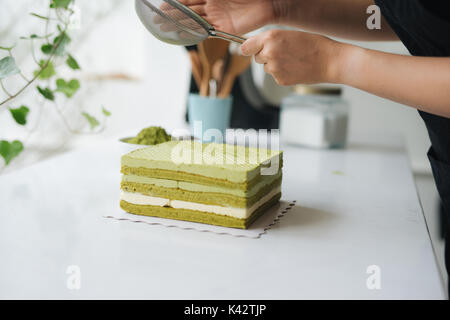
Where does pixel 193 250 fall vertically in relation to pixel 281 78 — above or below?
below

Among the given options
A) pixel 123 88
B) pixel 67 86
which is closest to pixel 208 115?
pixel 67 86

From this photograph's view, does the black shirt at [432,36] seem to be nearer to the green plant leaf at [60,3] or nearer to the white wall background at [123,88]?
the green plant leaf at [60,3]

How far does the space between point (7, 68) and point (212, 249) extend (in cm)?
41

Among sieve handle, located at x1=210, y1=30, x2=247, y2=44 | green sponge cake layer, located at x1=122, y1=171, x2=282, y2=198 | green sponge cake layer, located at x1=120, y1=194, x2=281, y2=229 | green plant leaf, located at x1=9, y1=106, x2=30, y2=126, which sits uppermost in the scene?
sieve handle, located at x1=210, y1=30, x2=247, y2=44

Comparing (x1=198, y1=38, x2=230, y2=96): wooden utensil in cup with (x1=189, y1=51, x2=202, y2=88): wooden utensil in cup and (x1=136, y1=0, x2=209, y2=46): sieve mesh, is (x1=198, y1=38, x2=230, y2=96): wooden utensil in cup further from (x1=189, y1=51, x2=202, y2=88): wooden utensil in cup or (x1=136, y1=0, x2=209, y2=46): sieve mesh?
(x1=136, y1=0, x2=209, y2=46): sieve mesh

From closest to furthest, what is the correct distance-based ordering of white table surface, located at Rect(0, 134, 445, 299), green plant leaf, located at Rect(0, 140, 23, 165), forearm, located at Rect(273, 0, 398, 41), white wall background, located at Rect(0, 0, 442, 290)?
white table surface, located at Rect(0, 134, 445, 299) < green plant leaf, located at Rect(0, 140, 23, 165) < forearm, located at Rect(273, 0, 398, 41) < white wall background, located at Rect(0, 0, 442, 290)

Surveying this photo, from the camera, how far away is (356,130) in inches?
65.4

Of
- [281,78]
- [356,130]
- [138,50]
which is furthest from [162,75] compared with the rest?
[281,78]

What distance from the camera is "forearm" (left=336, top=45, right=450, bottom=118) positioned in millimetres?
578

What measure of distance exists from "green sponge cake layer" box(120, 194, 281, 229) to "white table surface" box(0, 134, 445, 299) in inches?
1.2

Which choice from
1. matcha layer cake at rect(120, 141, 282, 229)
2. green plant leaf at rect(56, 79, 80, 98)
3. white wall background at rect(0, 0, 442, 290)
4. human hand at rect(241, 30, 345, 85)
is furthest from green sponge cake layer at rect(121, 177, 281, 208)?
white wall background at rect(0, 0, 442, 290)

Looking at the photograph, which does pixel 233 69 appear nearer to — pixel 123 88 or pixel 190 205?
pixel 190 205
